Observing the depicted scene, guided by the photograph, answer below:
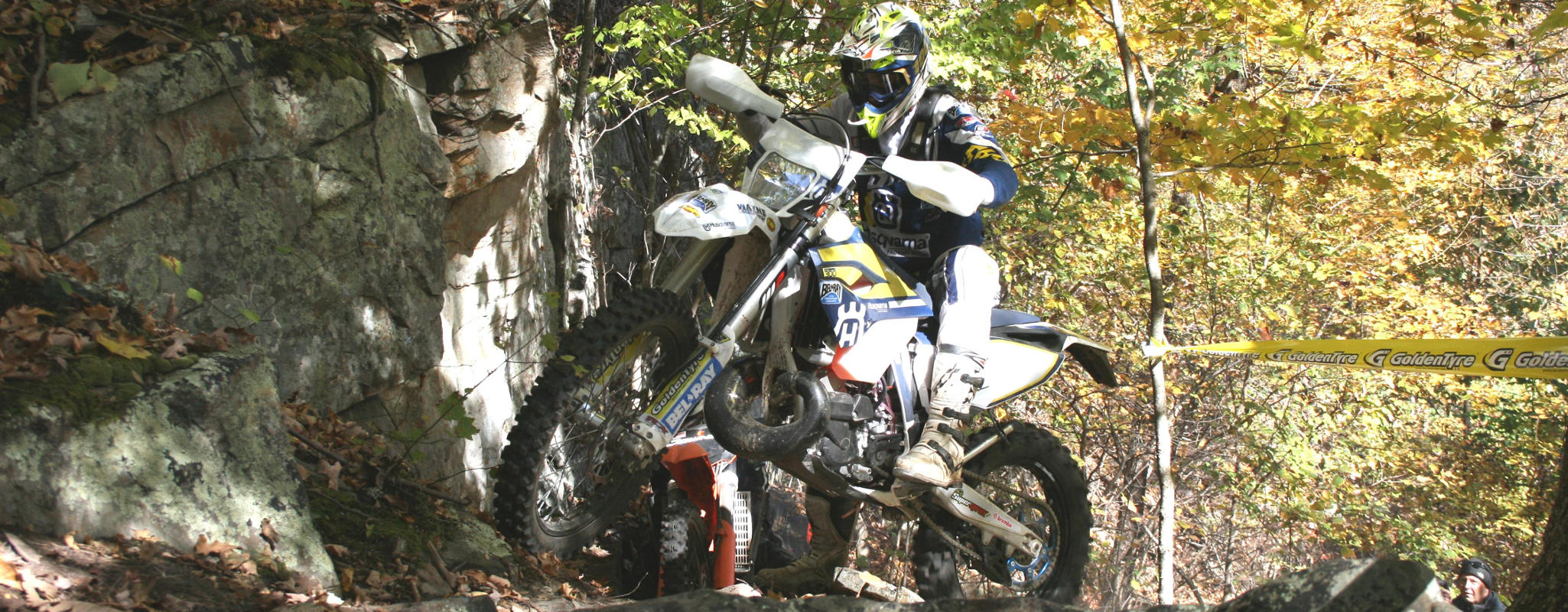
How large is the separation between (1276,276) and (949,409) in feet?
30.2

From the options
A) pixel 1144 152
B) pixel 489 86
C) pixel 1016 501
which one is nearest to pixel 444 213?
pixel 489 86

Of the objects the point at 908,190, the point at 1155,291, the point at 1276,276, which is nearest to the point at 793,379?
the point at 908,190

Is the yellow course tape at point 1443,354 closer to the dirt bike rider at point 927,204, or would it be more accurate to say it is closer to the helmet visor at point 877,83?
the dirt bike rider at point 927,204

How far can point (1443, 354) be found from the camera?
3.48 meters

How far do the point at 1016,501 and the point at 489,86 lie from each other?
3759 millimetres

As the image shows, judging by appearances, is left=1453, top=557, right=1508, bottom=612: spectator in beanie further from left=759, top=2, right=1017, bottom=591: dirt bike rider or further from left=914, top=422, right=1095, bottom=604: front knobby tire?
left=759, top=2, right=1017, bottom=591: dirt bike rider

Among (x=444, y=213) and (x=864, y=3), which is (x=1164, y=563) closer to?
(x=864, y=3)

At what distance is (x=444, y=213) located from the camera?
207 inches

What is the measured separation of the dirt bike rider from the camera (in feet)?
14.0

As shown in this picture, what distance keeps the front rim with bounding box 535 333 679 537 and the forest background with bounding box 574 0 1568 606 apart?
150 inches

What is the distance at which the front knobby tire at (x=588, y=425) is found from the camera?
140 inches

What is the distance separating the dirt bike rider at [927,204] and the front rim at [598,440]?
107 centimetres

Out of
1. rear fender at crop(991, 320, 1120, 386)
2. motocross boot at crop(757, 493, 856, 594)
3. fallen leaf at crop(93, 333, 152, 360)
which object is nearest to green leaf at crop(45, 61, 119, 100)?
fallen leaf at crop(93, 333, 152, 360)

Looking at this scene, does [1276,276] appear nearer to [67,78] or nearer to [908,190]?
[908,190]
